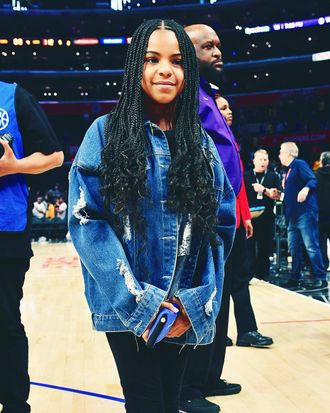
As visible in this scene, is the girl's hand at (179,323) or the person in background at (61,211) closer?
the girl's hand at (179,323)

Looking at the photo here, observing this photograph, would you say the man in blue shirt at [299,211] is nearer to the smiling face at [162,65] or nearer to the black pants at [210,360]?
the black pants at [210,360]

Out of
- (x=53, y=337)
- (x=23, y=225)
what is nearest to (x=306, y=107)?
(x=53, y=337)

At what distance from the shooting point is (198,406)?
8.73ft

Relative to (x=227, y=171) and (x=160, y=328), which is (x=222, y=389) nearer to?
(x=227, y=171)

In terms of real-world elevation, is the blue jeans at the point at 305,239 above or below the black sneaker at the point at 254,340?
above

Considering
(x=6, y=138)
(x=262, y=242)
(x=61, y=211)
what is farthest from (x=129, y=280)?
(x=61, y=211)

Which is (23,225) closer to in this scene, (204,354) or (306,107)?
(204,354)

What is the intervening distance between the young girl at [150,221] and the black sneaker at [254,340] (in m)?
2.38

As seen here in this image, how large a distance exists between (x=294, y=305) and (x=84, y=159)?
4.48 meters

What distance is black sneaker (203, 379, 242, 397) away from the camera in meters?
2.95

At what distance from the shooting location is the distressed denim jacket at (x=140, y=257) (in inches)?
57.2

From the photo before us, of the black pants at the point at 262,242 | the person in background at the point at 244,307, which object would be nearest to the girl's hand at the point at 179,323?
the person in background at the point at 244,307

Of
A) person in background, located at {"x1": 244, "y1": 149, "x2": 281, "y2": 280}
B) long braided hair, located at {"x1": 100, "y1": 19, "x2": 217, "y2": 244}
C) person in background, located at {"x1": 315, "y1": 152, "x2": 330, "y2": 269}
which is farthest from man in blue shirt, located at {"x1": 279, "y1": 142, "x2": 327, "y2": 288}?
long braided hair, located at {"x1": 100, "y1": 19, "x2": 217, "y2": 244}

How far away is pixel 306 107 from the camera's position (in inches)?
1206
